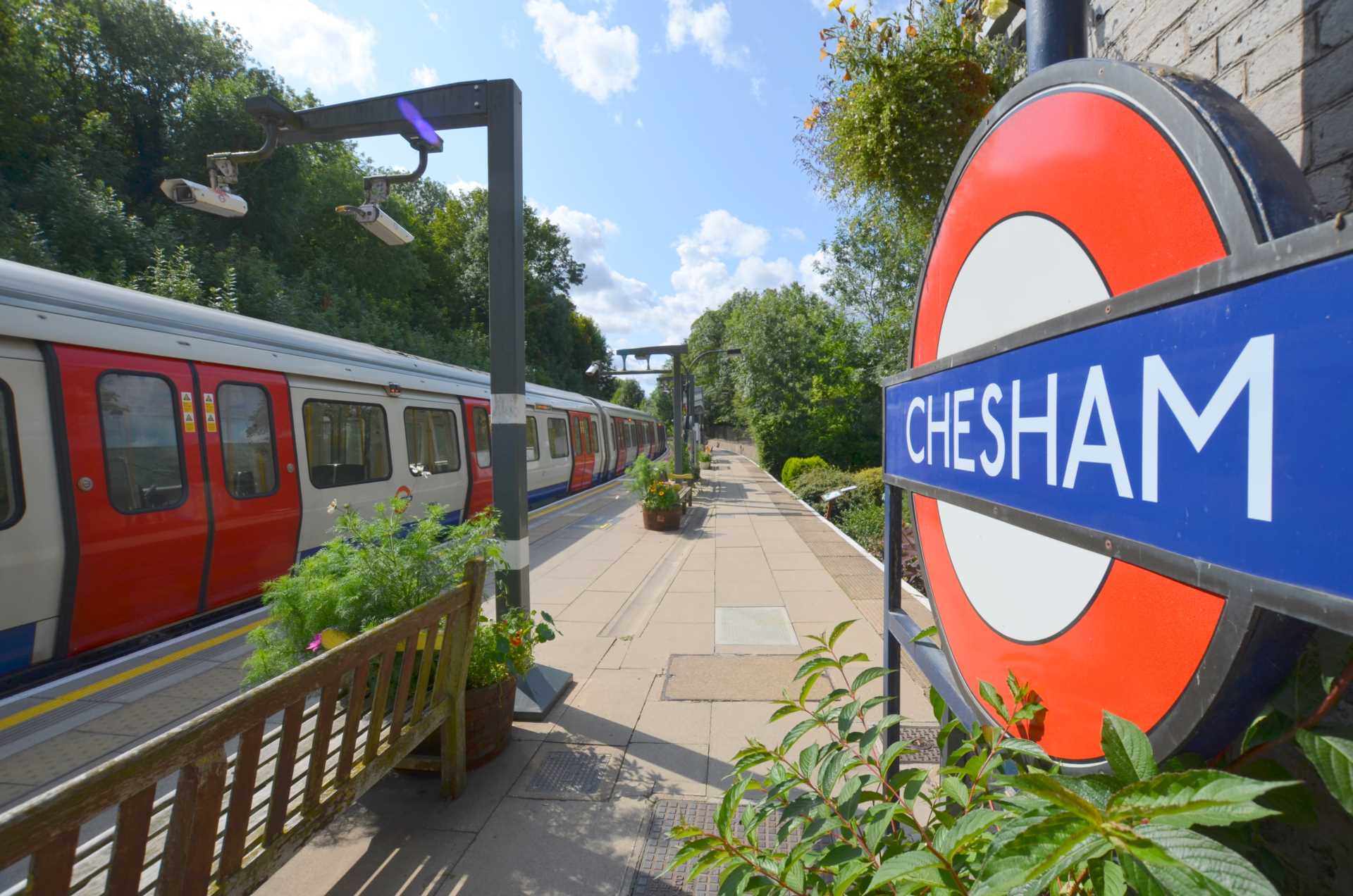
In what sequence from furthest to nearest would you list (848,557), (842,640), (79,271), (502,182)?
1. (79,271)
2. (848,557)
3. (842,640)
4. (502,182)

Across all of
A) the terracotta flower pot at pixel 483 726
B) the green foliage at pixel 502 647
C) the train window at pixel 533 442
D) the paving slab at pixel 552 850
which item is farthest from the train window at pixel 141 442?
the train window at pixel 533 442

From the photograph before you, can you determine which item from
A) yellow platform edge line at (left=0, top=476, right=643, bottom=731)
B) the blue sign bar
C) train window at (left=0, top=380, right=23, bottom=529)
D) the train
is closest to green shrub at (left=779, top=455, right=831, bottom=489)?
the train

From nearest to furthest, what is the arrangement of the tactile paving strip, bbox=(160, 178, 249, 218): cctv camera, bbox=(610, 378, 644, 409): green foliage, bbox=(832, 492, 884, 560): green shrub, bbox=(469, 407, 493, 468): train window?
the tactile paving strip, bbox=(160, 178, 249, 218): cctv camera, bbox=(832, 492, 884, 560): green shrub, bbox=(469, 407, 493, 468): train window, bbox=(610, 378, 644, 409): green foliage

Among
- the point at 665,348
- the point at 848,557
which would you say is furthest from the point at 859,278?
the point at 848,557

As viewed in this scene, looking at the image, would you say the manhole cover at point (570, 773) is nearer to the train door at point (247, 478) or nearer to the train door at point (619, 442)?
the train door at point (247, 478)

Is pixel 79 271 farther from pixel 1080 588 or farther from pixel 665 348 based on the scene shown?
pixel 1080 588

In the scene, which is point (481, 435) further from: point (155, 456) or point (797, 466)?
point (797, 466)

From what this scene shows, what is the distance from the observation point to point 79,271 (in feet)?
43.6

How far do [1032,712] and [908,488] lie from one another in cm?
78

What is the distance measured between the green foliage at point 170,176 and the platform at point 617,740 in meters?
9.51

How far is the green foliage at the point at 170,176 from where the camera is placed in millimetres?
13609

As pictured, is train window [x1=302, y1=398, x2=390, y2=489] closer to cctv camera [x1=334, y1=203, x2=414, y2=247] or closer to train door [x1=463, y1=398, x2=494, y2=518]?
train door [x1=463, y1=398, x2=494, y2=518]

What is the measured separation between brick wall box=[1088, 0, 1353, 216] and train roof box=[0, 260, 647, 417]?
18.4 feet

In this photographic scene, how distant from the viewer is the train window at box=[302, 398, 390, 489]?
6.38 metres
